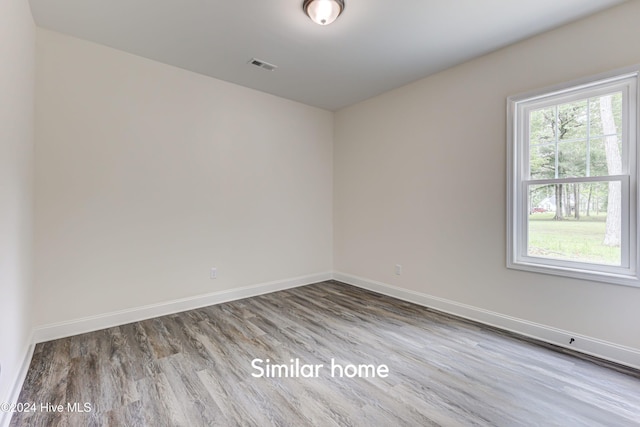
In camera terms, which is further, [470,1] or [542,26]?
[542,26]

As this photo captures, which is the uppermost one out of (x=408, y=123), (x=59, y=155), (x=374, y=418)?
(x=408, y=123)

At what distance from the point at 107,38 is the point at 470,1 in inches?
124

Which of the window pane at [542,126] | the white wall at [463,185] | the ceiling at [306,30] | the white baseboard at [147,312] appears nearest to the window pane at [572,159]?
the window pane at [542,126]

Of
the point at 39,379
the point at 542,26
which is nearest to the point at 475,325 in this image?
the point at 542,26

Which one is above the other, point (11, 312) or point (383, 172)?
point (383, 172)

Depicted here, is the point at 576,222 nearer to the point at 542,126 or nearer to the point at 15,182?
the point at 542,126

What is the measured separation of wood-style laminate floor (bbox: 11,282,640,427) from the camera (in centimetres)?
166

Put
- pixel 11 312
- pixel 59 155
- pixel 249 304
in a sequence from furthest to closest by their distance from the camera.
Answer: pixel 249 304
pixel 59 155
pixel 11 312

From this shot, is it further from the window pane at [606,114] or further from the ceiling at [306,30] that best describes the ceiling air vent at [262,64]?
the window pane at [606,114]

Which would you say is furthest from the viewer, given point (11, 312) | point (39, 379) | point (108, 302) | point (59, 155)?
point (108, 302)

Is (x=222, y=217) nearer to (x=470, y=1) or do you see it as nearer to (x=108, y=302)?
(x=108, y=302)

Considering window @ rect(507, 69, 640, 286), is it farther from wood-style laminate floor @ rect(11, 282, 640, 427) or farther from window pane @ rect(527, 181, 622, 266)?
wood-style laminate floor @ rect(11, 282, 640, 427)

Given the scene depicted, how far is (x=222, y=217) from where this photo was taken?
11.7ft

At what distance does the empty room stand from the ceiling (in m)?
0.02
